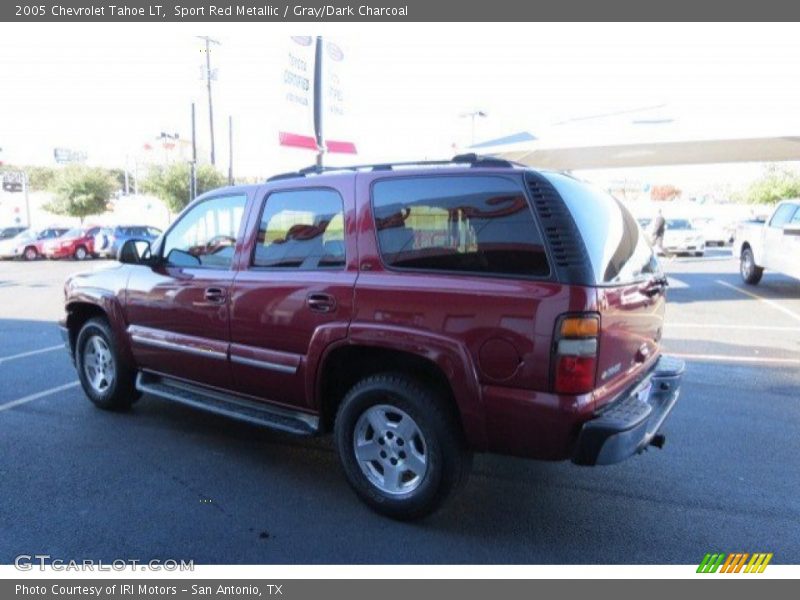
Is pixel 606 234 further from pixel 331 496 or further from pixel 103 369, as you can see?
pixel 103 369

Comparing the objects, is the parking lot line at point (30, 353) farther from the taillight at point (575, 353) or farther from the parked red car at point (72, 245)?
the parked red car at point (72, 245)

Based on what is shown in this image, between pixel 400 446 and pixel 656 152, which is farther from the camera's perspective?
pixel 656 152

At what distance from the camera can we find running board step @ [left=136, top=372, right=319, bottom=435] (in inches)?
149

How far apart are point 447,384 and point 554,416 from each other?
63 centimetres

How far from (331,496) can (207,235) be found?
208cm

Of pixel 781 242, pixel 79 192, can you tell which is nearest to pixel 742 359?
pixel 781 242

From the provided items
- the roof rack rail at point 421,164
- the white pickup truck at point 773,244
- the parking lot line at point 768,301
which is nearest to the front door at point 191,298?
the roof rack rail at point 421,164

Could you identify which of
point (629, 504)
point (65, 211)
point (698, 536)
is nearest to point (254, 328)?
point (629, 504)

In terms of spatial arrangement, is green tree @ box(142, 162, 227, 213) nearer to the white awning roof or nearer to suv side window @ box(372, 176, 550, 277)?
the white awning roof

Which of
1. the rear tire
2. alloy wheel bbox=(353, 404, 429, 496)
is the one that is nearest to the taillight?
alloy wheel bbox=(353, 404, 429, 496)

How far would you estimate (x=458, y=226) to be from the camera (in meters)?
3.21

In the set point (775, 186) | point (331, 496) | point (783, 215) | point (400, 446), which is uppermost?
point (775, 186)

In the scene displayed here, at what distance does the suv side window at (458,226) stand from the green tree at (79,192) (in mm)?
39016

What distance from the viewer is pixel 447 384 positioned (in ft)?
10.7
